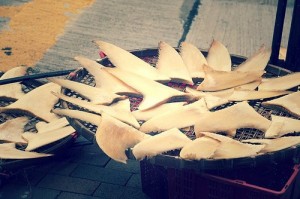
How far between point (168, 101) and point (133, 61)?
1.68ft

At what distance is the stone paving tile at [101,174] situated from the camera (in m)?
3.20

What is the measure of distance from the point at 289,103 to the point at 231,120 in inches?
15.7

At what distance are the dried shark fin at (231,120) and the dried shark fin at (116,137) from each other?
340mm

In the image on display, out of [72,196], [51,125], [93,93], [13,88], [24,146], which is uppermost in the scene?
[93,93]

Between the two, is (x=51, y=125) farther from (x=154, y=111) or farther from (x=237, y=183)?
(x=237, y=183)

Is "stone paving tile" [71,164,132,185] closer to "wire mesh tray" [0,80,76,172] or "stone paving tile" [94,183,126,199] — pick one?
"stone paving tile" [94,183,126,199]

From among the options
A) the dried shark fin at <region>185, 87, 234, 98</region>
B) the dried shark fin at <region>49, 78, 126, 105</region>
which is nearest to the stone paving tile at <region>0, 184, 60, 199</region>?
the dried shark fin at <region>49, 78, 126, 105</region>

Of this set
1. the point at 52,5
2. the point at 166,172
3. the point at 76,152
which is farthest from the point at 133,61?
the point at 52,5

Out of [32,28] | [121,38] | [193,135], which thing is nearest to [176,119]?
[193,135]

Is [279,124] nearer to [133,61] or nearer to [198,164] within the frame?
[198,164]

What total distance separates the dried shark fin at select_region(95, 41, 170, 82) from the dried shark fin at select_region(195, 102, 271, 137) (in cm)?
54

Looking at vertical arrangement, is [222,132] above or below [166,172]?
above

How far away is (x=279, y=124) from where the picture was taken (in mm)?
2258

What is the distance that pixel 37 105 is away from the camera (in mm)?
3160
